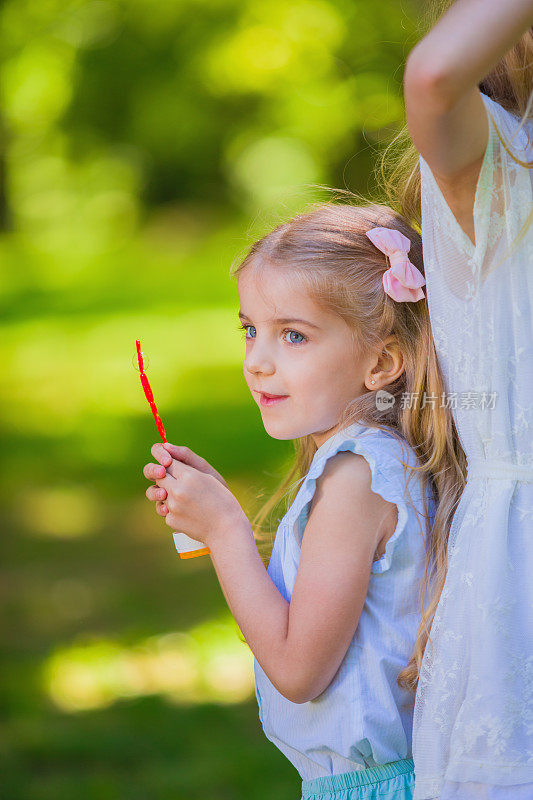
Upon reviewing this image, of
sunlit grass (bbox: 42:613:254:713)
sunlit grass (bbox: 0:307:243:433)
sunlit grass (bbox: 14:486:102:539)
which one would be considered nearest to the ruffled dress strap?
sunlit grass (bbox: 42:613:254:713)

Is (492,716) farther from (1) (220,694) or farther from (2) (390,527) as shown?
(1) (220,694)

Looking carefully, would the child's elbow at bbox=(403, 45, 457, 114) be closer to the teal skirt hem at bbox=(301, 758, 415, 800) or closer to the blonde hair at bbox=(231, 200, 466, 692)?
the blonde hair at bbox=(231, 200, 466, 692)

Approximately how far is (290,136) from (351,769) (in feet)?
34.4

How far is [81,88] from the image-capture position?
1311 cm

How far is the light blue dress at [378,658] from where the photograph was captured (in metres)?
1.54

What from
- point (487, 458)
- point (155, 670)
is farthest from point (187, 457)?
point (155, 670)

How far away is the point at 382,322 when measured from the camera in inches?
66.0

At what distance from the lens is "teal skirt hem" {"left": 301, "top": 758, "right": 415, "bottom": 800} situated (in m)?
1.59

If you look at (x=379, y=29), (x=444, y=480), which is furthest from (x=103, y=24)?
(x=444, y=480)

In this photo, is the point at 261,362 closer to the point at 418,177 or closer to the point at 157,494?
the point at 157,494

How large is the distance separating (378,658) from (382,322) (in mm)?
552

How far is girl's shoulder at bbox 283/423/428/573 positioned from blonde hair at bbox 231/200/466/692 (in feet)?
0.06

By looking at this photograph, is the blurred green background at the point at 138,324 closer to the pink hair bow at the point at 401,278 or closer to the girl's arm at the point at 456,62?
the pink hair bow at the point at 401,278

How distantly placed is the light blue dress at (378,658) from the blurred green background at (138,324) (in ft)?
1.98
